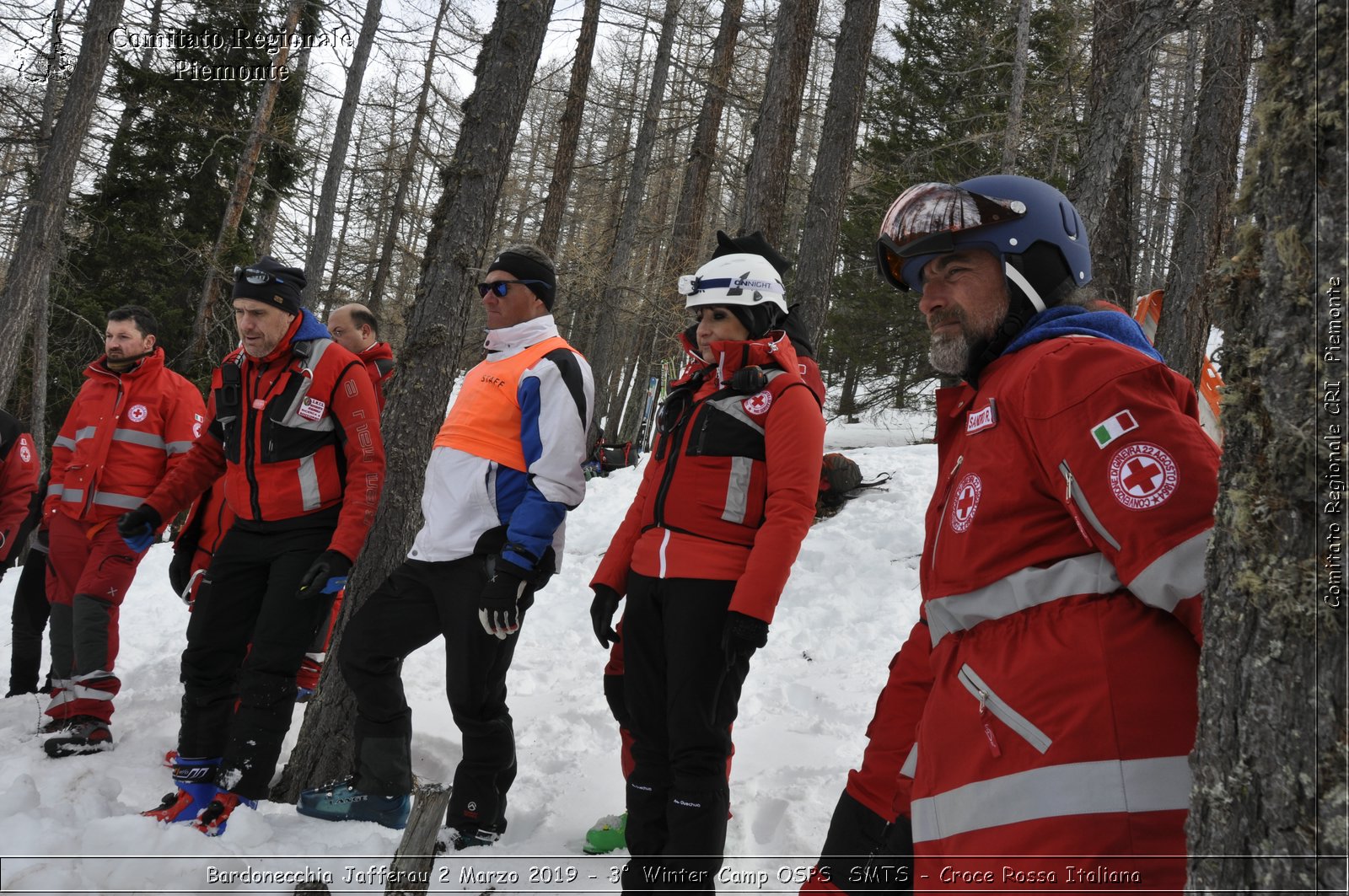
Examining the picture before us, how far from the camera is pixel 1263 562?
113 cm

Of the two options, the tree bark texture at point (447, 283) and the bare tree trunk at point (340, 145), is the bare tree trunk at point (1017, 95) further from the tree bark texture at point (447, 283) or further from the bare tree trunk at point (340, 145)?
the bare tree trunk at point (340, 145)

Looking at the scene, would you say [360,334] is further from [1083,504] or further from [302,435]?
[1083,504]

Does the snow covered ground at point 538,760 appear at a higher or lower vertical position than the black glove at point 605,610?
lower

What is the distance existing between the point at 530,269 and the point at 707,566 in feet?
5.47

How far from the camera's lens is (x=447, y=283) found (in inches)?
176

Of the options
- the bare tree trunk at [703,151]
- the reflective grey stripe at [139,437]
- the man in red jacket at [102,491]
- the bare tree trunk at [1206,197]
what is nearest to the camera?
the man in red jacket at [102,491]

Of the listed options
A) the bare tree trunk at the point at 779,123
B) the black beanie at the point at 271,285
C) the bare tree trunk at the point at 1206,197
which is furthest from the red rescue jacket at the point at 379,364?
the bare tree trunk at the point at 1206,197

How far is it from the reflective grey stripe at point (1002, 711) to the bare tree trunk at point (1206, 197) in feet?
26.7

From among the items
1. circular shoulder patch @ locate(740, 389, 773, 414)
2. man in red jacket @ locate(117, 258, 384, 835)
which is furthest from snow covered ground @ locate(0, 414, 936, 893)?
circular shoulder patch @ locate(740, 389, 773, 414)

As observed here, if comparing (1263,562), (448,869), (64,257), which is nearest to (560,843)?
(448,869)

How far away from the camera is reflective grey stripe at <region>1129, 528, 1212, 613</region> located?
1.36 metres

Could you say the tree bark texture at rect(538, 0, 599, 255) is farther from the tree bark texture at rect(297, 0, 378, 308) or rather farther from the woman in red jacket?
the woman in red jacket

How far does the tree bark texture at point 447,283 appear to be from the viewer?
4.43m

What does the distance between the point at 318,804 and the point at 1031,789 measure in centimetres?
334
